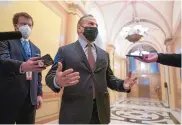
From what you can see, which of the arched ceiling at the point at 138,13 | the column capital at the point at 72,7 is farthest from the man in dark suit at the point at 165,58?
the arched ceiling at the point at 138,13

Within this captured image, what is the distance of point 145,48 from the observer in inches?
576

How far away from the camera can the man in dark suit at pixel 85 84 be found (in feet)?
4.09

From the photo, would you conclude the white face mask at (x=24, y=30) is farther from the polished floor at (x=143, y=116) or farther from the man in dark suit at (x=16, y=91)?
the polished floor at (x=143, y=116)

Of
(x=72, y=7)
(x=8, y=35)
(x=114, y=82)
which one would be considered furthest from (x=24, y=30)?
(x=72, y=7)

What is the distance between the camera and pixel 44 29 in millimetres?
3727

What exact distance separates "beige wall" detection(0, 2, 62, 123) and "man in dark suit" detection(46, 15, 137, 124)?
6.17 feet

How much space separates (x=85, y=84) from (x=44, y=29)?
2.81 meters

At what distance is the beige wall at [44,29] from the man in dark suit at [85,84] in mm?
1881

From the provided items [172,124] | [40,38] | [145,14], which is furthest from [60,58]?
[145,14]

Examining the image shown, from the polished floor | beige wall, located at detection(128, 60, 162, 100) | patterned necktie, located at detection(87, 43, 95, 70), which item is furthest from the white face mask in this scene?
beige wall, located at detection(128, 60, 162, 100)

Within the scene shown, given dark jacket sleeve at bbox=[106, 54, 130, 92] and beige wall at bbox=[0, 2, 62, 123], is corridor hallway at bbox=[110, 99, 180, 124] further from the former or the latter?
dark jacket sleeve at bbox=[106, 54, 130, 92]

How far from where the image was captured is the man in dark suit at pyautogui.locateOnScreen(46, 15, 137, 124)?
4.09ft

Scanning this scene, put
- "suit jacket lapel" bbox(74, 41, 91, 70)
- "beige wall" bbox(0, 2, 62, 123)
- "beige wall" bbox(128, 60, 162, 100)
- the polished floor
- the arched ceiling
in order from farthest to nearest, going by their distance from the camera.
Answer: "beige wall" bbox(128, 60, 162, 100), the arched ceiling, the polished floor, "beige wall" bbox(0, 2, 62, 123), "suit jacket lapel" bbox(74, 41, 91, 70)

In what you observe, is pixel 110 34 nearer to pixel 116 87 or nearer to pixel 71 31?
pixel 71 31
